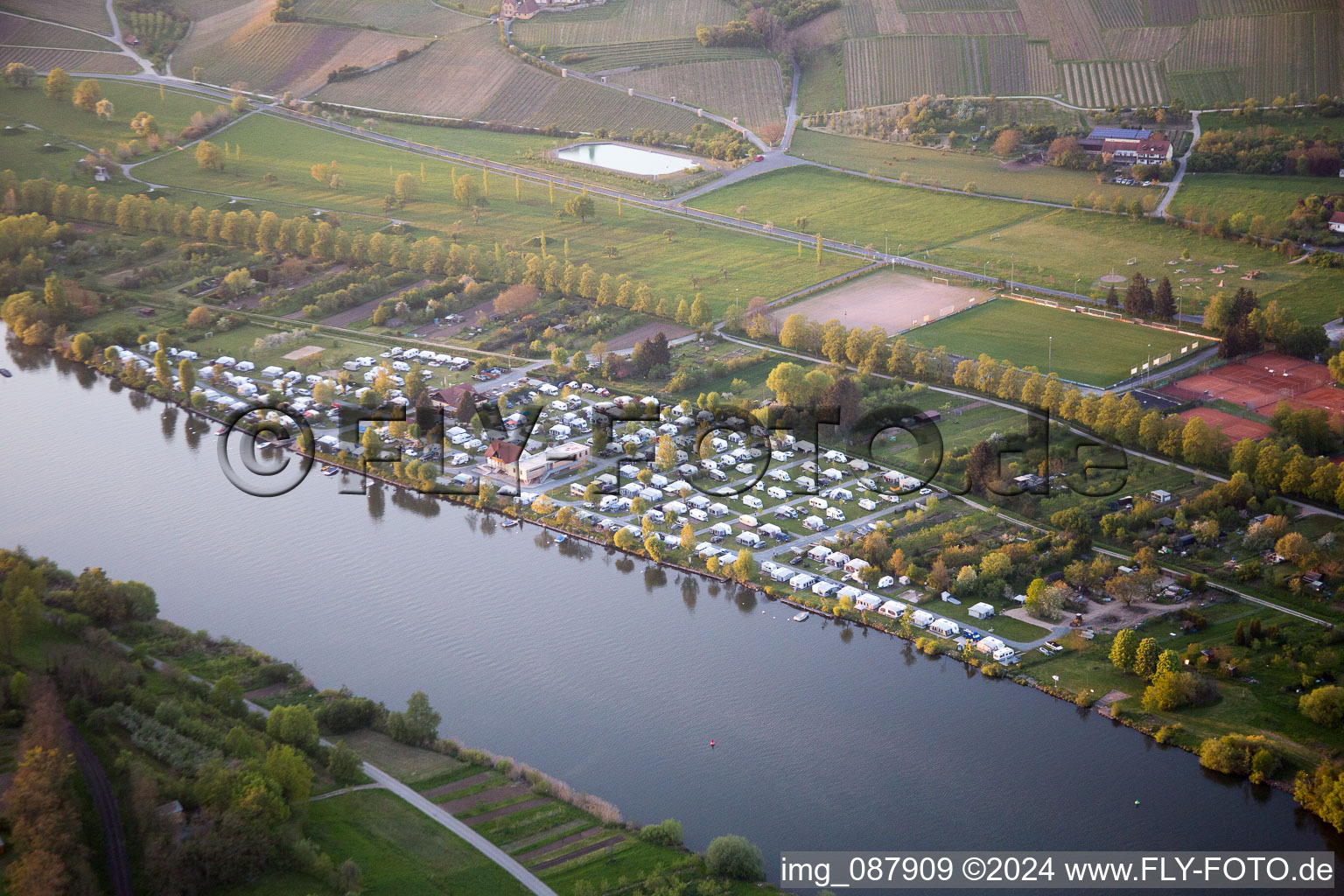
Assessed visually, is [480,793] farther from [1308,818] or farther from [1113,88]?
[1113,88]

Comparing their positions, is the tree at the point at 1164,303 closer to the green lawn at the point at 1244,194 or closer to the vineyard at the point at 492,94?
the green lawn at the point at 1244,194

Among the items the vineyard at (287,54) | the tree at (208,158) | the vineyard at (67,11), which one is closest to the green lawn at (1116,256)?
the tree at (208,158)

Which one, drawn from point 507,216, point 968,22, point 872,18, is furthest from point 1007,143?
point 507,216

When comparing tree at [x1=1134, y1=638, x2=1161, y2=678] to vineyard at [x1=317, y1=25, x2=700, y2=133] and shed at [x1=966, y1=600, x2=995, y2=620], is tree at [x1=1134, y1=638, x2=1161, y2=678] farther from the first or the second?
vineyard at [x1=317, y1=25, x2=700, y2=133]

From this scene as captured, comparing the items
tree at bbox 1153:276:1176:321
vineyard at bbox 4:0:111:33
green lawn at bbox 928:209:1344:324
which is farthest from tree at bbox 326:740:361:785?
vineyard at bbox 4:0:111:33

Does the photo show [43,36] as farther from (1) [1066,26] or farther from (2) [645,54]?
(1) [1066,26]

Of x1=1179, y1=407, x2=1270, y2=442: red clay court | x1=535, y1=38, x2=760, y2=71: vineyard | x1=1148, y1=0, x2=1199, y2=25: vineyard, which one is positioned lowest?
x1=1179, y1=407, x2=1270, y2=442: red clay court
